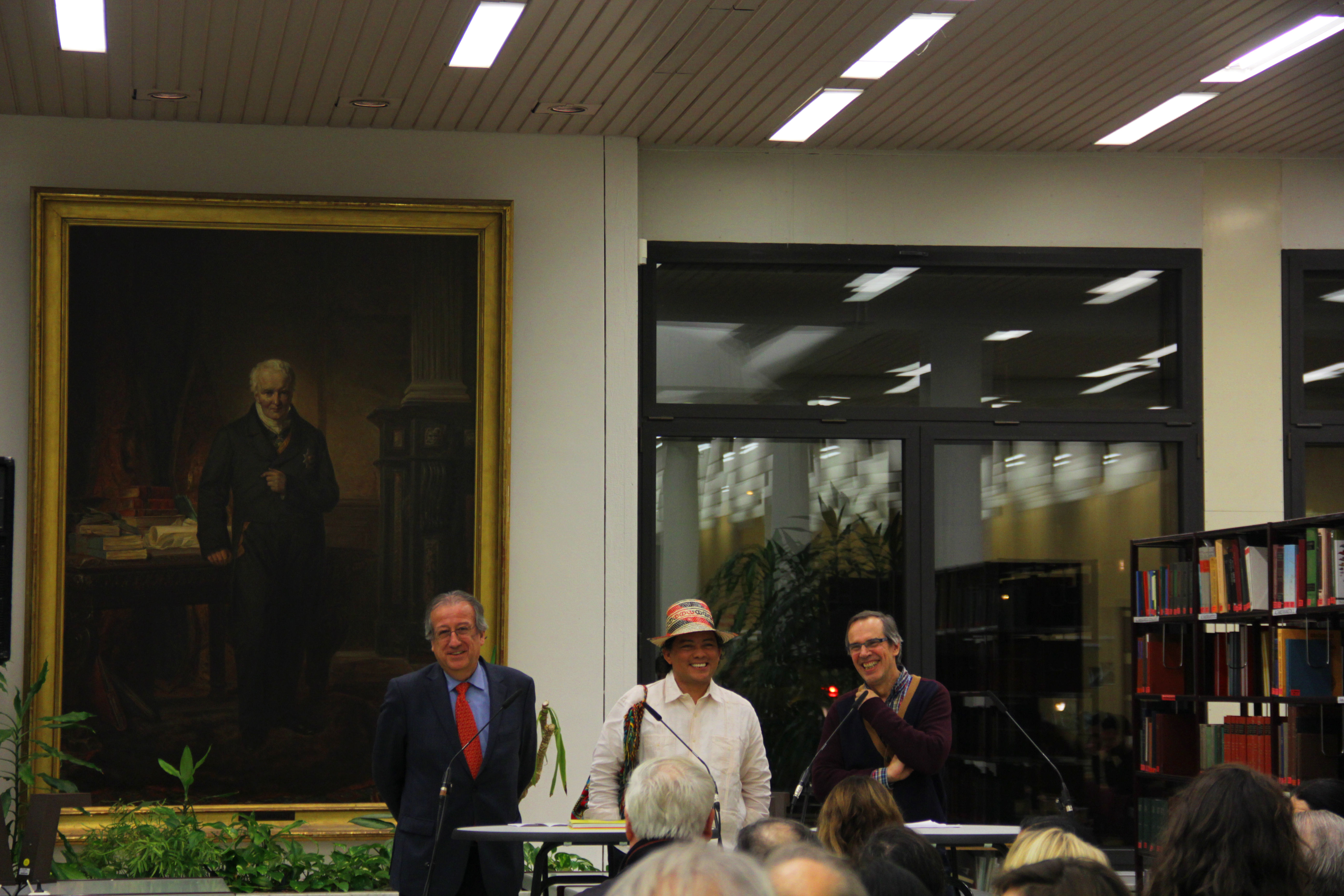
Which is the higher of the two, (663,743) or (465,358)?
(465,358)

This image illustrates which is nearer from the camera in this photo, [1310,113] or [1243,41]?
[1243,41]

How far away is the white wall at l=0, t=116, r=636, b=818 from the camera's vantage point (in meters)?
7.95

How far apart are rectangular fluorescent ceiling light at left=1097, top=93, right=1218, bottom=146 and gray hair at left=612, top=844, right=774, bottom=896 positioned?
7169 millimetres

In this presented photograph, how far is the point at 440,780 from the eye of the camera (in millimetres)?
5270

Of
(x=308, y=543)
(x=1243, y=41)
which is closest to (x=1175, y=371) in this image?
(x=1243, y=41)

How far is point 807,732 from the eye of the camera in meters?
8.59

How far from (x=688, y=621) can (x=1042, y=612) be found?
166 inches

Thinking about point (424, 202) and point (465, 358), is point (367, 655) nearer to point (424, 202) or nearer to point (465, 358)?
point (465, 358)

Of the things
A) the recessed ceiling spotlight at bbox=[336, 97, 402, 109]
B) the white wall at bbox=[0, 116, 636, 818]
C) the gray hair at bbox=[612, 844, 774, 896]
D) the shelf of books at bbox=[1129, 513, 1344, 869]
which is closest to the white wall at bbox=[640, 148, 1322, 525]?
the white wall at bbox=[0, 116, 636, 818]

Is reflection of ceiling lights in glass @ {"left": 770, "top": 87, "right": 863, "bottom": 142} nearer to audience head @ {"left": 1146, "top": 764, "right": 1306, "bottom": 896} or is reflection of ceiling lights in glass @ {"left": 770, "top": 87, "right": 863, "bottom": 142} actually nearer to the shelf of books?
the shelf of books

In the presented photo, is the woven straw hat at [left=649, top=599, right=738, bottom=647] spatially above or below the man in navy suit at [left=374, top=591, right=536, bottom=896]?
above

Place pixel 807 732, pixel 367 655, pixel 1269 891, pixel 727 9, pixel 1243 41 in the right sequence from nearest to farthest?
A: 1. pixel 1269 891
2. pixel 727 9
3. pixel 1243 41
4. pixel 367 655
5. pixel 807 732

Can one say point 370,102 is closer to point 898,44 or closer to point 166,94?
point 166,94

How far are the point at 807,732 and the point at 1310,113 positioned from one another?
14.9ft
